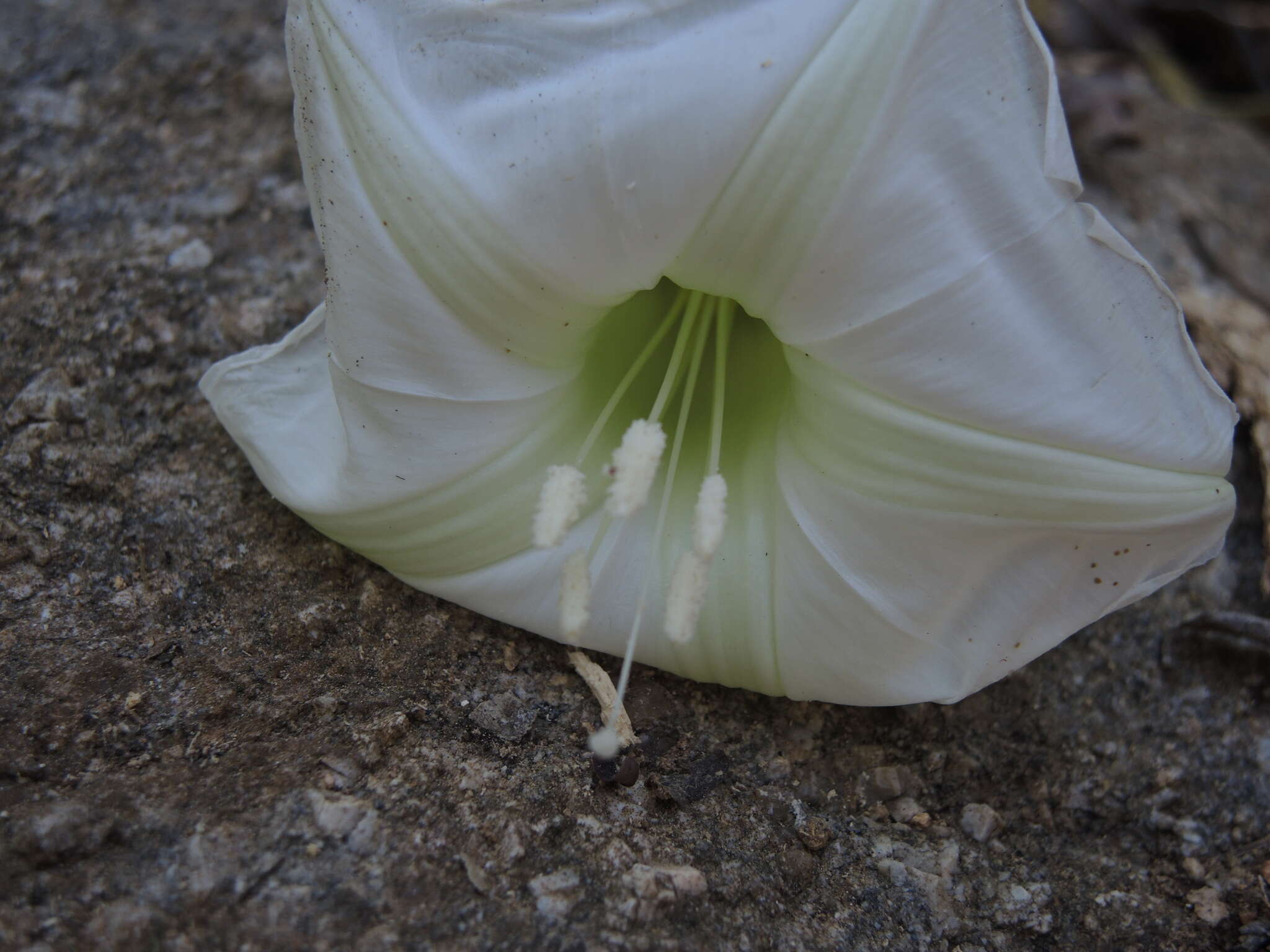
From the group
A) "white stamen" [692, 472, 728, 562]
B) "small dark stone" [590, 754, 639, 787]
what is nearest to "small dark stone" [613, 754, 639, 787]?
"small dark stone" [590, 754, 639, 787]

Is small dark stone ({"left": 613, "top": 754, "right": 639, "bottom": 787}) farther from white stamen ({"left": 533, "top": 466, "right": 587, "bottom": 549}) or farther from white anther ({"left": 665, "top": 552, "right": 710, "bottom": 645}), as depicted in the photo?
white stamen ({"left": 533, "top": 466, "right": 587, "bottom": 549})

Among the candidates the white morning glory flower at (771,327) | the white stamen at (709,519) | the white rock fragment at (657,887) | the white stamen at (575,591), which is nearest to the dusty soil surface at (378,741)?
the white rock fragment at (657,887)

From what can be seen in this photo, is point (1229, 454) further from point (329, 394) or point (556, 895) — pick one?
point (329, 394)

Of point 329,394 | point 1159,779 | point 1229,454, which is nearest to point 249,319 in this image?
point 329,394

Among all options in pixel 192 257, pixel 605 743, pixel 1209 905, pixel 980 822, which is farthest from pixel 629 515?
pixel 192 257

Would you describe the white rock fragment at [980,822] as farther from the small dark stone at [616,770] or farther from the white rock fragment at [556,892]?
the white rock fragment at [556,892]

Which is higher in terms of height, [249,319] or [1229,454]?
[249,319]

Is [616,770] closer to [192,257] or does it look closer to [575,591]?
[575,591]

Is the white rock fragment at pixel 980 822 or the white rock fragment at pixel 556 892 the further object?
the white rock fragment at pixel 980 822
